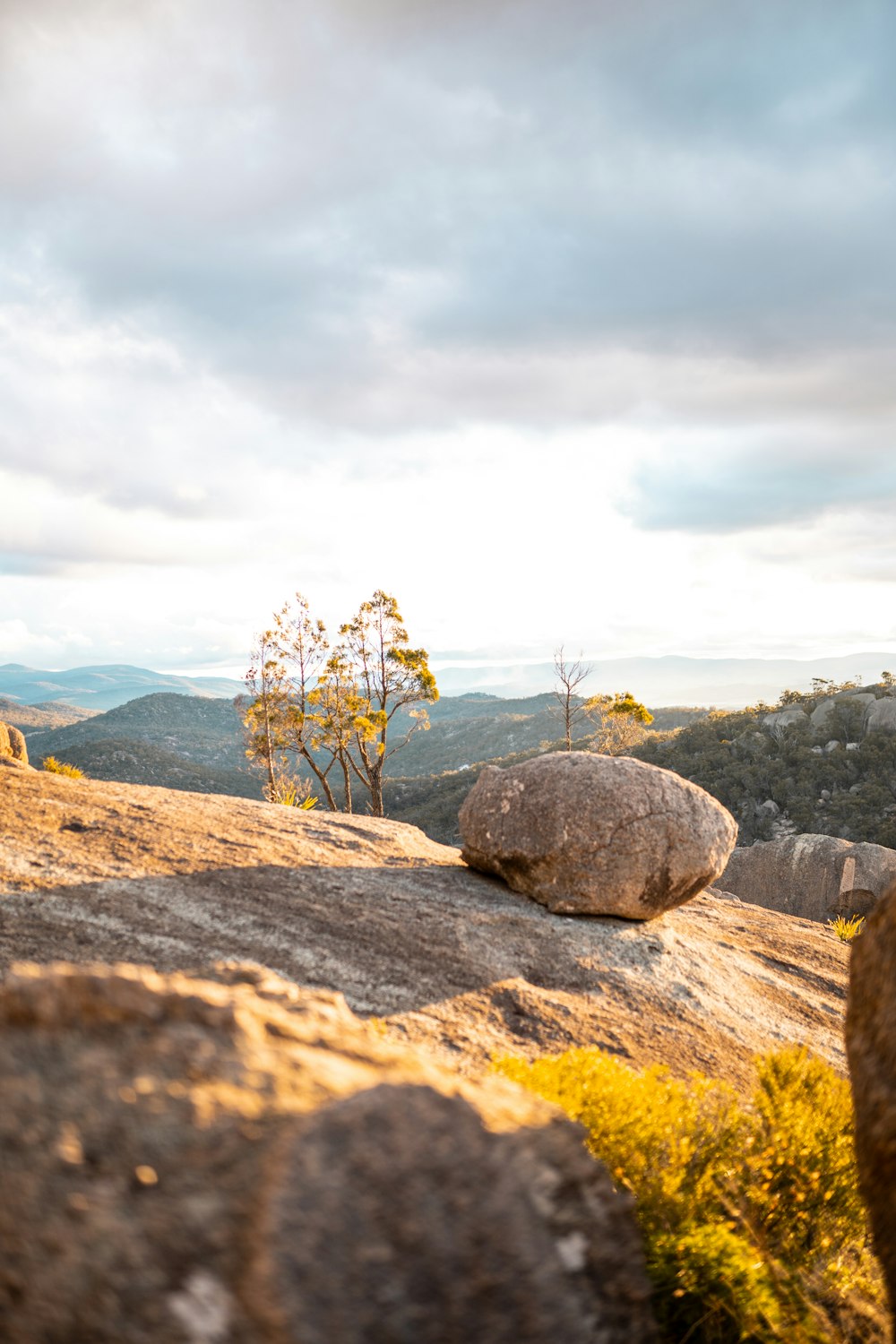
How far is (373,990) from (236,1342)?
6072 mm

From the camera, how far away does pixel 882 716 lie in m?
46.8

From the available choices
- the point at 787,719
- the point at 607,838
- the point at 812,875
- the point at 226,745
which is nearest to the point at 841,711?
the point at 787,719

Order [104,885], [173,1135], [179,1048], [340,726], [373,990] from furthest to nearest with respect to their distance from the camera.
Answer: [340,726] < [104,885] < [373,990] < [179,1048] < [173,1135]

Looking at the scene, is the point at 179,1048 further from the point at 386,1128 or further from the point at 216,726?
the point at 216,726

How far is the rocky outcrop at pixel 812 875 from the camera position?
830 inches

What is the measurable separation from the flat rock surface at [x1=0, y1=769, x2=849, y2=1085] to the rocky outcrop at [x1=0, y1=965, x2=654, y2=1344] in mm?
4468

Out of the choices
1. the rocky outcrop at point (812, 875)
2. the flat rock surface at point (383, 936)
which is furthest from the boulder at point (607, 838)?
the rocky outcrop at point (812, 875)

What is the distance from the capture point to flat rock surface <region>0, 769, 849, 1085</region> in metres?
7.94

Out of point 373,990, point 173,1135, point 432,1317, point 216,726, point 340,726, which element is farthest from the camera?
point 216,726

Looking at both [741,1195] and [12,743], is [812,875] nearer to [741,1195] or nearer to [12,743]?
[741,1195]

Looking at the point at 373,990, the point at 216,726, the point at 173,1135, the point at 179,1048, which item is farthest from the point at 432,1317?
the point at 216,726

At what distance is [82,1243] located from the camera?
7.52ft

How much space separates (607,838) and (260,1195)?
9.52 m

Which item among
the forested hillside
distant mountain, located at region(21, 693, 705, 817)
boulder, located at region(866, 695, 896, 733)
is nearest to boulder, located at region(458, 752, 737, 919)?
the forested hillside
